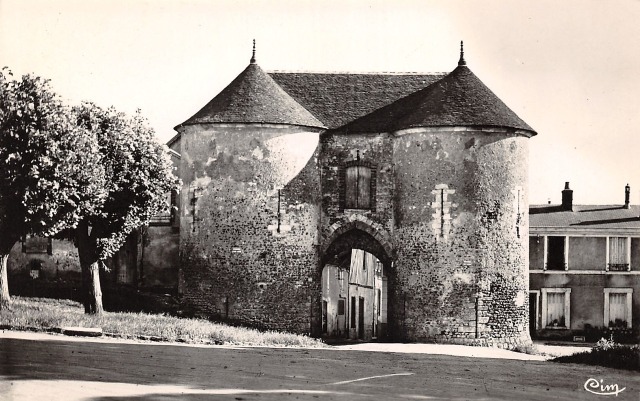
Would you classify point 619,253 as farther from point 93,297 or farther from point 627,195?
point 93,297

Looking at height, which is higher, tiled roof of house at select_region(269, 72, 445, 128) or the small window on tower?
tiled roof of house at select_region(269, 72, 445, 128)

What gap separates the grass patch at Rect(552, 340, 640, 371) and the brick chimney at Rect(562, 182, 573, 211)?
21.6 m

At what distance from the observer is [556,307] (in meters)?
46.4

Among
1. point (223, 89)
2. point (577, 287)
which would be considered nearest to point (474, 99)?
point (223, 89)

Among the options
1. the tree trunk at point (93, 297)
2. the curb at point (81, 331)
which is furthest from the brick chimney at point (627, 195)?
the curb at point (81, 331)

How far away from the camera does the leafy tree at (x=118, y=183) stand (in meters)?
34.4

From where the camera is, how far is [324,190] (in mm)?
39781

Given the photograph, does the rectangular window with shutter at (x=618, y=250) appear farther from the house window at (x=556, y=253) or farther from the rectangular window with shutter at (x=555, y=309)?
the rectangular window with shutter at (x=555, y=309)

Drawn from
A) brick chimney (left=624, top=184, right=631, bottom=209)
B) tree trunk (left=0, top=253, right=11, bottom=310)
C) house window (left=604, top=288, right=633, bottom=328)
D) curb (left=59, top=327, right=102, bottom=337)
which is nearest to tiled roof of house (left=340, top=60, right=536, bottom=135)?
house window (left=604, top=288, right=633, bottom=328)

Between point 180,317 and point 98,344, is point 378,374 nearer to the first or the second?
point 98,344

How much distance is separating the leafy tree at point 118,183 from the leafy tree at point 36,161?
7.26 feet

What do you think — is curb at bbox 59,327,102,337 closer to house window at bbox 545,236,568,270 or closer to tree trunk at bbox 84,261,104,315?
tree trunk at bbox 84,261,104,315

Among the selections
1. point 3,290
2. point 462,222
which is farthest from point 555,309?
point 3,290

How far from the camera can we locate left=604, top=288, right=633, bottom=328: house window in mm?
46219
